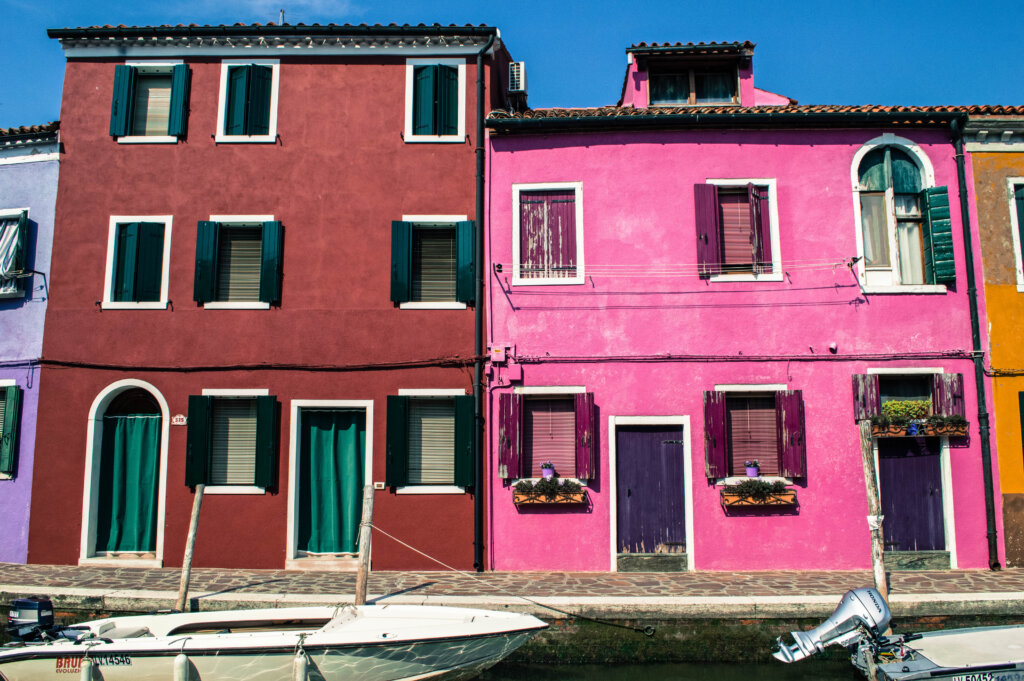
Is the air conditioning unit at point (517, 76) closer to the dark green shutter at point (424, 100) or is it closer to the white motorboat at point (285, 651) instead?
the dark green shutter at point (424, 100)

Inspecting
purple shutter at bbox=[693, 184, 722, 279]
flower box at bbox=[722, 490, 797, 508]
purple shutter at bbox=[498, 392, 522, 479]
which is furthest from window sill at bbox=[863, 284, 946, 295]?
purple shutter at bbox=[498, 392, 522, 479]

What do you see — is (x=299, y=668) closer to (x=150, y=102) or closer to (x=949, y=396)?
(x=949, y=396)

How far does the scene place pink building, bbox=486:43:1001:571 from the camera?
10.9m

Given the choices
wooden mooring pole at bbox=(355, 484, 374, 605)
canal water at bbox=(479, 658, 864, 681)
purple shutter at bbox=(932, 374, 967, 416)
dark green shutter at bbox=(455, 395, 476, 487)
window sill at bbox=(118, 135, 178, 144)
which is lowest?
canal water at bbox=(479, 658, 864, 681)

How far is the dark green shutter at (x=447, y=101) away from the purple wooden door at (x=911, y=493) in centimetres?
816

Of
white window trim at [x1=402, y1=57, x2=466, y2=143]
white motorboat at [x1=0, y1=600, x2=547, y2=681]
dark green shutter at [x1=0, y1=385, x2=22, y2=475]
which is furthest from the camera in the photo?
white window trim at [x1=402, y1=57, x2=466, y2=143]

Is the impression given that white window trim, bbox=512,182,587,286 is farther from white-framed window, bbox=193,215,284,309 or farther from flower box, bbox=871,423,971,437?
flower box, bbox=871,423,971,437

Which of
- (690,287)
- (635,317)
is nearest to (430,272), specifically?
(635,317)

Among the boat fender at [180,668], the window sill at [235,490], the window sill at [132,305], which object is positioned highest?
Result: the window sill at [132,305]

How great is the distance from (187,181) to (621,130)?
699cm

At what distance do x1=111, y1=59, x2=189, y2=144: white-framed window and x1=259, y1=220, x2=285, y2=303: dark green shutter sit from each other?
2301 millimetres

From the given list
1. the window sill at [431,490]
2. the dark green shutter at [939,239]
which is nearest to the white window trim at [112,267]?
the window sill at [431,490]

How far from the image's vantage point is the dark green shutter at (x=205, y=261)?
1171cm

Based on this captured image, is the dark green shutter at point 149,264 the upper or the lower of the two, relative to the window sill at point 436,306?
upper
